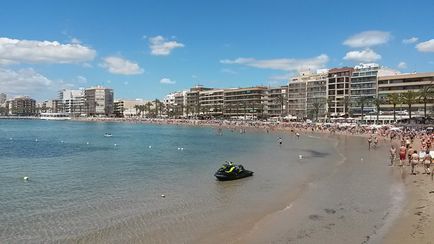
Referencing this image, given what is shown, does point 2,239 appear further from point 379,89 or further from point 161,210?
point 379,89

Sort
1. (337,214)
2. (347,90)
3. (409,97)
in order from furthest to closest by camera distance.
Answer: (347,90), (409,97), (337,214)

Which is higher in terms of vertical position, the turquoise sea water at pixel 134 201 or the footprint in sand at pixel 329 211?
the footprint in sand at pixel 329 211

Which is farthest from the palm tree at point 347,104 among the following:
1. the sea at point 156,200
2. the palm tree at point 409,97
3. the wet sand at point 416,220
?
the wet sand at point 416,220

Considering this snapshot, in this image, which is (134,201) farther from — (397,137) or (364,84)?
(364,84)

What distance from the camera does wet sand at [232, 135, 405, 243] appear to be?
16.2 m

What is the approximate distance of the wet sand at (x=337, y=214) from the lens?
636 inches

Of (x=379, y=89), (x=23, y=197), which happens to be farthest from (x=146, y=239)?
(x=379, y=89)

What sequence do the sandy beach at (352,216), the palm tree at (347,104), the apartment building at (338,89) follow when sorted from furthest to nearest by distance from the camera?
the apartment building at (338,89) → the palm tree at (347,104) → the sandy beach at (352,216)

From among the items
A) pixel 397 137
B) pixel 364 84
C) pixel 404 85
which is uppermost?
pixel 364 84

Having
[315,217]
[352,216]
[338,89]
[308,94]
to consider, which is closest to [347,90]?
[338,89]

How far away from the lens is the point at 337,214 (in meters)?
19.6

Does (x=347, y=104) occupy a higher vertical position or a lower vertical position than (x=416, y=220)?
higher

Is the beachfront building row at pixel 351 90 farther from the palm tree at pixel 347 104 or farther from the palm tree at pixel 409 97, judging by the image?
the palm tree at pixel 409 97

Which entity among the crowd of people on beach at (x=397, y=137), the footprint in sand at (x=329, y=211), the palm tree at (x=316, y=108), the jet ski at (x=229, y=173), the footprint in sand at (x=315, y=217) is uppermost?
the palm tree at (x=316, y=108)
